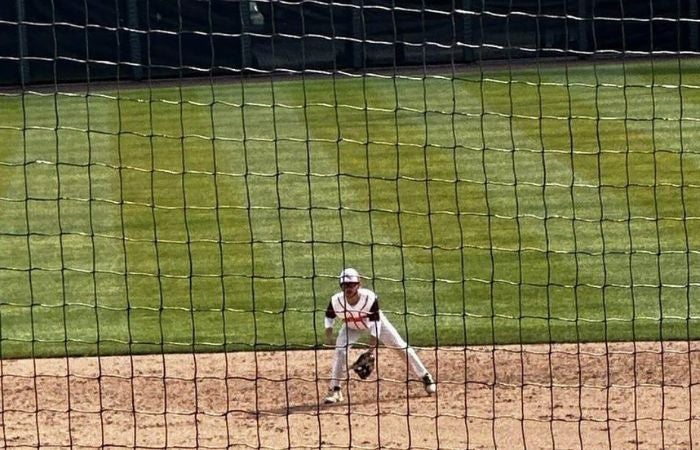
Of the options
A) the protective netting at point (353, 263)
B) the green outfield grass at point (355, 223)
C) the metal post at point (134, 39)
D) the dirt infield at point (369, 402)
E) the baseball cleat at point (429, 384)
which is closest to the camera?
the dirt infield at point (369, 402)

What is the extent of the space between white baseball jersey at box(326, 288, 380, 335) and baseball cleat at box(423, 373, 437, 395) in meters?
0.54

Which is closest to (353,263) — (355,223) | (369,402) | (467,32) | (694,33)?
(355,223)

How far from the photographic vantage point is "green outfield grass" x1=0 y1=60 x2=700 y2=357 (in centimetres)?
1345

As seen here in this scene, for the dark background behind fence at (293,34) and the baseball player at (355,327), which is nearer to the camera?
the baseball player at (355,327)

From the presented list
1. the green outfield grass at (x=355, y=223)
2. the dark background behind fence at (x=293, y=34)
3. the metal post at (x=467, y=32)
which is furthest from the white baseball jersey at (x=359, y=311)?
the dark background behind fence at (x=293, y=34)

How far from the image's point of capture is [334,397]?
11.6m

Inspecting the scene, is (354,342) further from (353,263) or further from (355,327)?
(353,263)

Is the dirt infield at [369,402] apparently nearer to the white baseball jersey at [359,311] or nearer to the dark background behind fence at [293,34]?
the white baseball jersey at [359,311]

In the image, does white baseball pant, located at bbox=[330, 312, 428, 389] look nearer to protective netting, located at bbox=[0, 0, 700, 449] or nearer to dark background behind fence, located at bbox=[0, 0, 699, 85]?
protective netting, located at bbox=[0, 0, 700, 449]

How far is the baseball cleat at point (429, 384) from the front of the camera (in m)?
11.7

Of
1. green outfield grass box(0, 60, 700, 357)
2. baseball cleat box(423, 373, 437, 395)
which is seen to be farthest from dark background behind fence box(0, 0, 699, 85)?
baseball cleat box(423, 373, 437, 395)

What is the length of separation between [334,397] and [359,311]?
68cm

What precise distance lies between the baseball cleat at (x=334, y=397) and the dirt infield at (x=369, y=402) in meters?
0.06

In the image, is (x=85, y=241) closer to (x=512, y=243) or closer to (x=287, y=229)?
(x=287, y=229)
